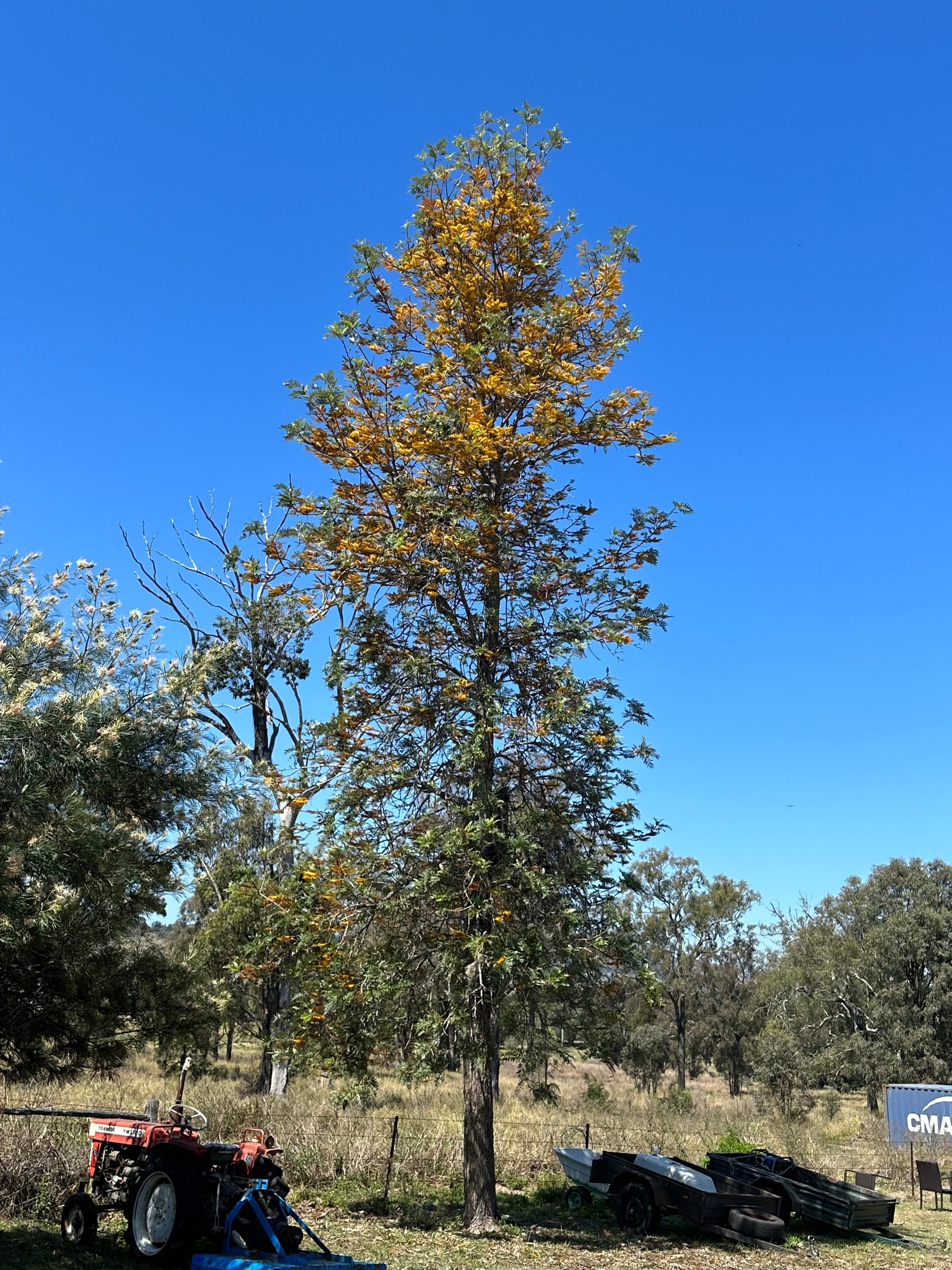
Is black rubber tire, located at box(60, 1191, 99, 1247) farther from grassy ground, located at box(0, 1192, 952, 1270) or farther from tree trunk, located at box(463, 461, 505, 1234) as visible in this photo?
tree trunk, located at box(463, 461, 505, 1234)

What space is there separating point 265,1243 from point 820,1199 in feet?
28.8

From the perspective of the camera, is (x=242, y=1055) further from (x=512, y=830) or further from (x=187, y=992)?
(x=187, y=992)

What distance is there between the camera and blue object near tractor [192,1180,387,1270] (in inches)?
300

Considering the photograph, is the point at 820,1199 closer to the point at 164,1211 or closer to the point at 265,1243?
the point at 265,1243

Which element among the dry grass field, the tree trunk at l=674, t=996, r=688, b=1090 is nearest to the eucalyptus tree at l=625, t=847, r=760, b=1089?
the tree trunk at l=674, t=996, r=688, b=1090

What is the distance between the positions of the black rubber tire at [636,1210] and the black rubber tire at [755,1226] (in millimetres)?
934

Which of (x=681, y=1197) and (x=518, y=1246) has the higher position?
(x=681, y=1197)

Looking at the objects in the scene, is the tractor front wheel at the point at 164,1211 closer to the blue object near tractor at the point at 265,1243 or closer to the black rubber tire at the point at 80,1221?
the blue object near tractor at the point at 265,1243

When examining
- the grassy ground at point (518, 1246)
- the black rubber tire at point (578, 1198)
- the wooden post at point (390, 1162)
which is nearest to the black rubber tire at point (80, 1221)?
the grassy ground at point (518, 1246)

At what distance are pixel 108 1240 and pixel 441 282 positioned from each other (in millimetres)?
11828

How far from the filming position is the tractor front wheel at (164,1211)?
8477 millimetres

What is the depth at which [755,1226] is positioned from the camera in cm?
1205

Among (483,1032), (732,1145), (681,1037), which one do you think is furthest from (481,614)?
(681,1037)

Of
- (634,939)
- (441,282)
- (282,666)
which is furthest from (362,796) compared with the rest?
(282,666)
